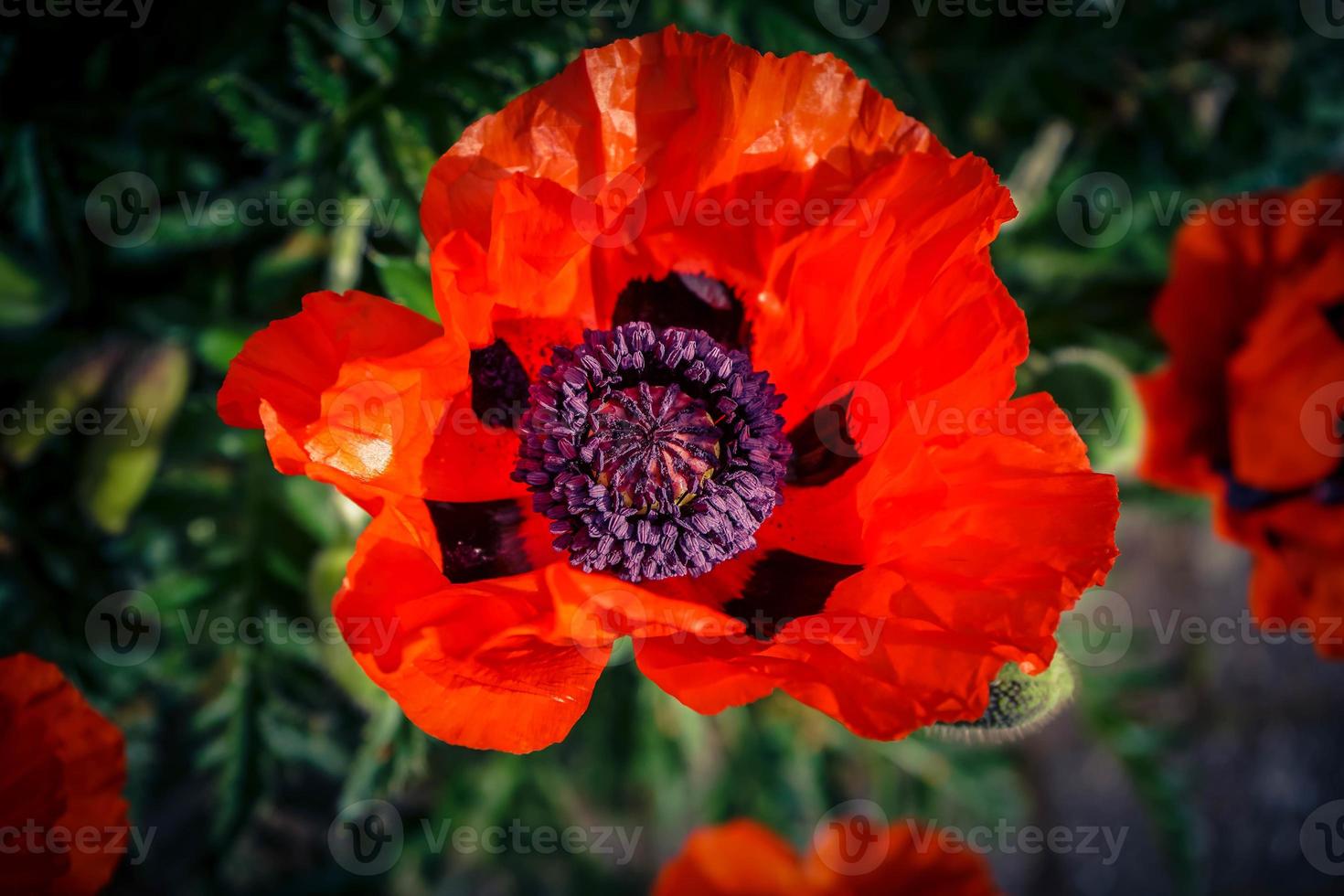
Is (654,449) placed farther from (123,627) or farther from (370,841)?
(370,841)

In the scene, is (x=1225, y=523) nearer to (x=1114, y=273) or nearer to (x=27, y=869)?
(x=1114, y=273)

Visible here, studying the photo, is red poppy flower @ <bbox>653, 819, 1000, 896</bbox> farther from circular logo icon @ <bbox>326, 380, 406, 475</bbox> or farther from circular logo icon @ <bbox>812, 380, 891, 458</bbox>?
circular logo icon @ <bbox>326, 380, 406, 475</bbox>

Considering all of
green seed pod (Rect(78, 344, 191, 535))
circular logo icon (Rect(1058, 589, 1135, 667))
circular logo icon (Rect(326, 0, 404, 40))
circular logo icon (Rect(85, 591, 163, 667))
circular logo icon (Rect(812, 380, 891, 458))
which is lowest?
circular logo icon (Rect(1058, 589, 1135, 667))

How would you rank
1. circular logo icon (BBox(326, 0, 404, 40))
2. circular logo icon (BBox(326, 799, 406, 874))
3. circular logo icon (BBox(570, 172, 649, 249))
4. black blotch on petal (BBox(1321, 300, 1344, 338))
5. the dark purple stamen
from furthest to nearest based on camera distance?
1. circular logo icon (BBox(326, 799, 406, 874))
2. black blotch on petal (BBox(1321, 300, 1344, 338))
3. circular logo icon (BBox(326, 0, 404, 40))
4. the dark purple stamen
5. circular logo icon (BBox(570, 172, 649, 249))

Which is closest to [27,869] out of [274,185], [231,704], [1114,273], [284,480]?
[231,704]

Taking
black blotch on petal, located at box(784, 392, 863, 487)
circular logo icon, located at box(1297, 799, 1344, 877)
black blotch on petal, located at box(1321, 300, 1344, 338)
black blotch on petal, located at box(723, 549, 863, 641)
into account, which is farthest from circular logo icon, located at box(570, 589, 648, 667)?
circular logo icon, located at box(1297, 799, 1344, 877)
